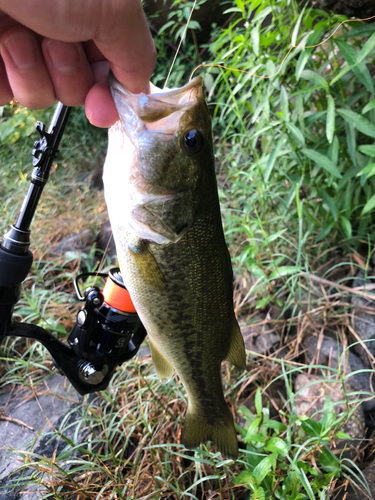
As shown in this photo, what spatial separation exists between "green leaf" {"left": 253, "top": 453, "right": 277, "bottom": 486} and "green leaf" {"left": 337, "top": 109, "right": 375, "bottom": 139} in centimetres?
182

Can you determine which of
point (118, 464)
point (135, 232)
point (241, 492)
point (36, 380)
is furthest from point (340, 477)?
point (36, 380)

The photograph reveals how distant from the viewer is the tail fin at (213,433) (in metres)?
1.52

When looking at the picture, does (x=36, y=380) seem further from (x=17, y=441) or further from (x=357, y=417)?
(x=357, y=417)

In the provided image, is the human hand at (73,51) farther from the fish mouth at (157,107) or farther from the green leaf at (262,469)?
the green leaf at (262,469)

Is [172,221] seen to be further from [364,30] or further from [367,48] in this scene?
[364,30]

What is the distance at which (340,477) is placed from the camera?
5.56 ft

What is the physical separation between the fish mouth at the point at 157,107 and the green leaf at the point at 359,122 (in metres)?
1.37

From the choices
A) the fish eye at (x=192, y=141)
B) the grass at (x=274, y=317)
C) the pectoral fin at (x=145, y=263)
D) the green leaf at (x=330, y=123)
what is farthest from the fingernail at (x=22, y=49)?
the green leaf at (x=330, y=123)

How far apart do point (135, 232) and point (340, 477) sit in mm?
1625

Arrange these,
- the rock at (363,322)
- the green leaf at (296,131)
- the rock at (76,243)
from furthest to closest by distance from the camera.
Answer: the rock at (76,243) < the rock at (363,322) < the green leaf at (296,131)

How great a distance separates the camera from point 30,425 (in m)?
2.19

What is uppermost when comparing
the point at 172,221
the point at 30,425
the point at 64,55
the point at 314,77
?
the point at 64,55

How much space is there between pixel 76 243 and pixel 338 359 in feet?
9.61

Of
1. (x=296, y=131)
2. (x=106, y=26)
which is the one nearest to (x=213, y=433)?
(x=106, y=26)
